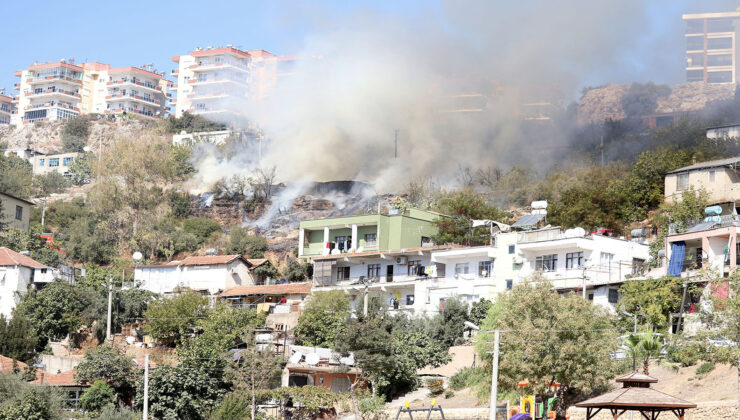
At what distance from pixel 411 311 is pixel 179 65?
4840 inches

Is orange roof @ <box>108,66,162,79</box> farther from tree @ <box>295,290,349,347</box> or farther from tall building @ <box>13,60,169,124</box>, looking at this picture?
tree @ <box>295,290,349,347</box>

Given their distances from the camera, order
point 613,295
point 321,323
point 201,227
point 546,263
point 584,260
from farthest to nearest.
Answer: point 201,227, point 546,263, point 321,323, point 584,260, point 613,295

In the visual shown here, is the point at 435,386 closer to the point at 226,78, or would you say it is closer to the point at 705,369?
the point at 705,369

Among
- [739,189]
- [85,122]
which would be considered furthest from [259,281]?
[85,122]

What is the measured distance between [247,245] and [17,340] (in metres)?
33.2

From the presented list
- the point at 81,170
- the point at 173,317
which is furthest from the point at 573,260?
the point at 81,170

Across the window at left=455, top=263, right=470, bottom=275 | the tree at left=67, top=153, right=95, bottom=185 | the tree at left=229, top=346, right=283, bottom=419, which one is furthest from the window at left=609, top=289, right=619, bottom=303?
the tree at left=67, top=153, right=95, bottom=185

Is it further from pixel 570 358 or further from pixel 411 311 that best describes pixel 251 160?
pixel 570 358

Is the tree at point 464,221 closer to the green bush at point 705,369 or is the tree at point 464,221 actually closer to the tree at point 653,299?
the tree at point 653,299

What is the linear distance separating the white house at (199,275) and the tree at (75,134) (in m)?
77.5

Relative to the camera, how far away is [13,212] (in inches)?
3787

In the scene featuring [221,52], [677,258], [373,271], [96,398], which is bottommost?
[96,398]

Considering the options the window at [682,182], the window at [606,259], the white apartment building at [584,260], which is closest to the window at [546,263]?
the white apartment building at [584,260]

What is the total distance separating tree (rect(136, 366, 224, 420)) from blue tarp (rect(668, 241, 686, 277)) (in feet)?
84.2
